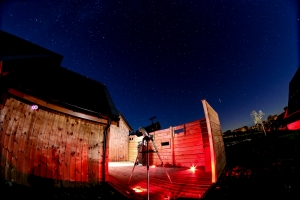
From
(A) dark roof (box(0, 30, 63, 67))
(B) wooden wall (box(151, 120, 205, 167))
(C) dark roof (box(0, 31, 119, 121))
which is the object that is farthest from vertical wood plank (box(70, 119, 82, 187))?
(B) wooden wall (box(151, 120, 205, 167))

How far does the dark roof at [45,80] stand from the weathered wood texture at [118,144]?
1126 cm

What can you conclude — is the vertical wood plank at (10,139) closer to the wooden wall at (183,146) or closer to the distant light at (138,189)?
the distant light at (138,189)

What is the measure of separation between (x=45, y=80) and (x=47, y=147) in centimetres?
272

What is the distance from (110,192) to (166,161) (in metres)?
6.89

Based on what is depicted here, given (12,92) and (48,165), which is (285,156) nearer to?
(48,165)

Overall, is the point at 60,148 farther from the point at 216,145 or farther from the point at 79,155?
the point at 216,145

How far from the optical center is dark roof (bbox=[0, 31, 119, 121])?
3998 mm

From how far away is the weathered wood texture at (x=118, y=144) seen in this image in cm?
1764

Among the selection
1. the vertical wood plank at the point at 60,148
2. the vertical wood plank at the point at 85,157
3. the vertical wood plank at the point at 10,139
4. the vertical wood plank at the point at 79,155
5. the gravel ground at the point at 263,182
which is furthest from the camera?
the vertical wood plank at the point at 85,157

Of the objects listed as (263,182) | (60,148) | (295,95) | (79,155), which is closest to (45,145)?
(60,148)

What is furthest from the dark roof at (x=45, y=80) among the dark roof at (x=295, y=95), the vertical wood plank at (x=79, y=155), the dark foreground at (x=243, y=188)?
the dark roof at (x=295, y=95)

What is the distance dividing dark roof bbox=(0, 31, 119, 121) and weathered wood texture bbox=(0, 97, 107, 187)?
609mm

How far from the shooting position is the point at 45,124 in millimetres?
5035

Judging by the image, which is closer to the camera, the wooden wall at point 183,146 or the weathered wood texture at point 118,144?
the wooden wall at point 183,146
